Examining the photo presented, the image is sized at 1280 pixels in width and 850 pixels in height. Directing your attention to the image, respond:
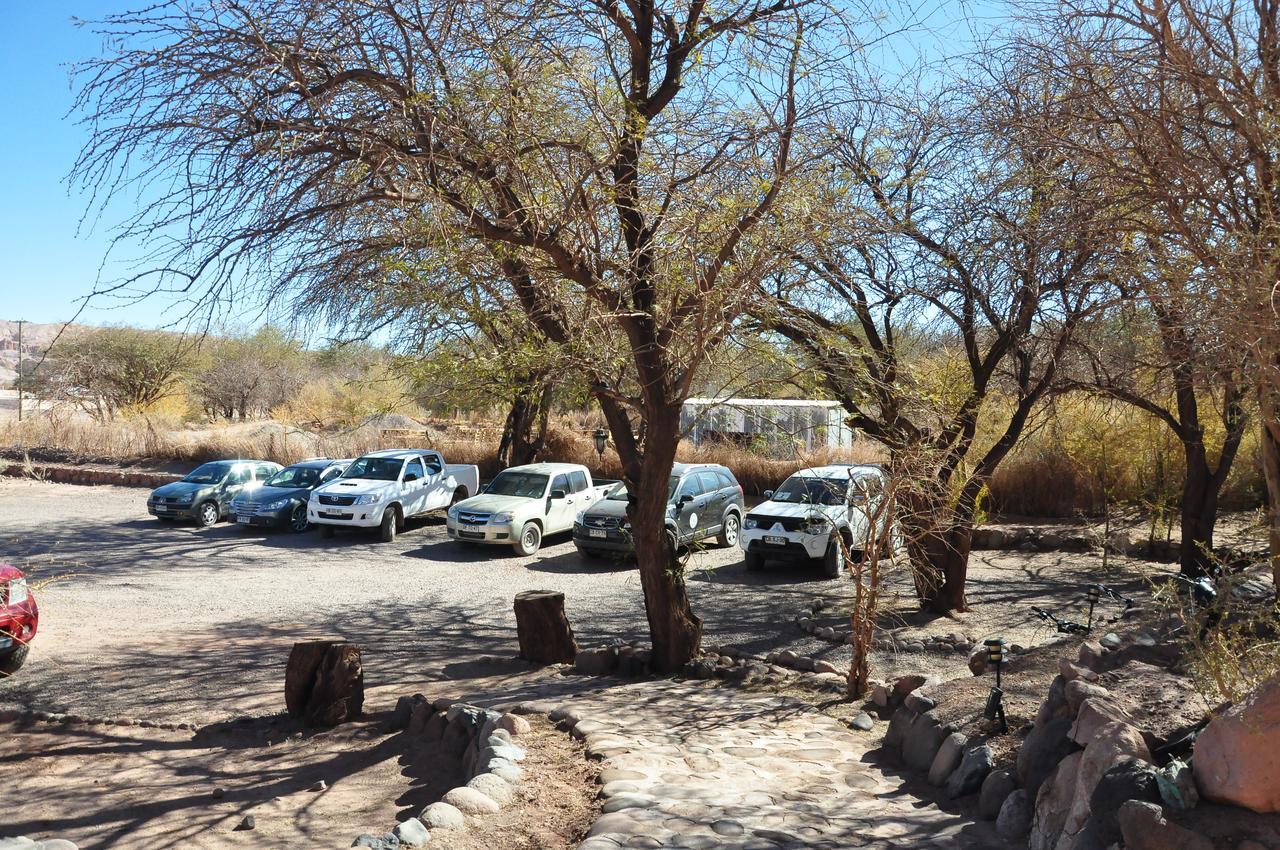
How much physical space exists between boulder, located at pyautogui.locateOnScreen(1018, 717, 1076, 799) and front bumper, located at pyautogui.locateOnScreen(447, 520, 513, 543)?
13.6 meters

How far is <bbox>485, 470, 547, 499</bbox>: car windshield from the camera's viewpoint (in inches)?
779

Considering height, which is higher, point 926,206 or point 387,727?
point 926,206

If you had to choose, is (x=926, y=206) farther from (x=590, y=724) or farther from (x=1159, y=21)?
(x=590, y=724)

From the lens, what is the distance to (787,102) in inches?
332

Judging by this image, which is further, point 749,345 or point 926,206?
point 926,206

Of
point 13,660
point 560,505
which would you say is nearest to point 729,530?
point 560,505

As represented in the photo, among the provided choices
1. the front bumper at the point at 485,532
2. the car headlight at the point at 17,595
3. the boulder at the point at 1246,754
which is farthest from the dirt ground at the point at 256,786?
the front bumper at the point at 485,532

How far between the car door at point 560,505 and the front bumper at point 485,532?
42.0 inches

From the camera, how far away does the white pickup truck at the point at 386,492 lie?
19859 millimetres

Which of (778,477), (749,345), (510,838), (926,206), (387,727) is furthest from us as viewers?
(778,477)

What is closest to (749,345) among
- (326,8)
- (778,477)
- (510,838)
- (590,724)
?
(590,724)

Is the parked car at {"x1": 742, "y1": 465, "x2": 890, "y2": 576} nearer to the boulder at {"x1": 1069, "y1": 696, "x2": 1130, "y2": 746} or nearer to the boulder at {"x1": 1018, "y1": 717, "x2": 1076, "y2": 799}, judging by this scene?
the boulder at {"x1": 1018, "y1": 717, "x2": 1076, "y2": 799}

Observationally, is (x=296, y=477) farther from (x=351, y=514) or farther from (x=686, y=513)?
(x=686, y=513)

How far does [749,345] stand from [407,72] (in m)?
3.80
